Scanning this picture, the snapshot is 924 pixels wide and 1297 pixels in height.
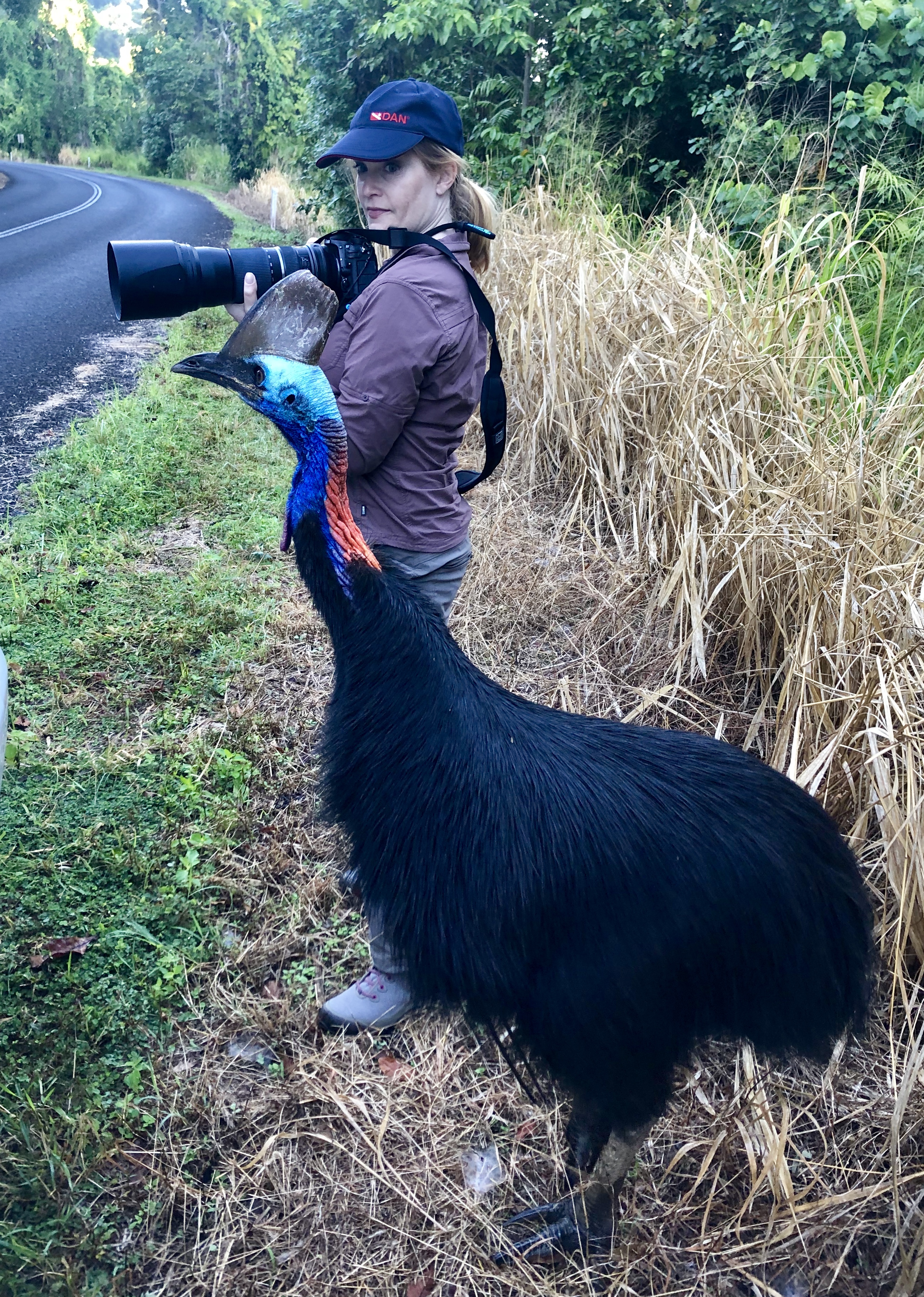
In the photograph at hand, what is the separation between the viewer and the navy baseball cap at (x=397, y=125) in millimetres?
1729

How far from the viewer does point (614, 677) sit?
117 inches

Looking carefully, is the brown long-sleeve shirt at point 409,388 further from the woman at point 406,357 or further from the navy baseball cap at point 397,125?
the navy baseball cap at point 397,125

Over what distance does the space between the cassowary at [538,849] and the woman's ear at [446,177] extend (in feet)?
2.14

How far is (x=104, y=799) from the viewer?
2.53m

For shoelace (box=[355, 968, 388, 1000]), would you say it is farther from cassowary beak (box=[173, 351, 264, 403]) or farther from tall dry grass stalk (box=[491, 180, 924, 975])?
cassowary beak (box=[173, 351, 264, 403])

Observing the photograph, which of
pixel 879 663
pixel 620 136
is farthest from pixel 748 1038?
pixel 620 136

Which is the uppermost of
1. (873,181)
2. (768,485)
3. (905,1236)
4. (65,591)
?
(873,181)

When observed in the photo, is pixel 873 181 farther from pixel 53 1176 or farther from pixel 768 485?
pixel 53 1176

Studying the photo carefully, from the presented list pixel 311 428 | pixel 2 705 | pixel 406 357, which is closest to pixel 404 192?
pixel 406 357

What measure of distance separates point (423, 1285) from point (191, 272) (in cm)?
209

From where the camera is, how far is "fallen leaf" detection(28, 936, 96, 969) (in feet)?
6.74

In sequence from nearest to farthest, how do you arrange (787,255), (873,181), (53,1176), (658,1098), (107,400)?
(658,1098)
(53,1176)
(787,255)
(873,181)
(107,400)

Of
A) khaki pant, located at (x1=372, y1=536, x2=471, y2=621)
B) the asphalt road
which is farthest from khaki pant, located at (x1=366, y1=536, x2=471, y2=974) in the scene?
the asphalt road

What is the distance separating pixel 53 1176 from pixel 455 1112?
2.71 feet
